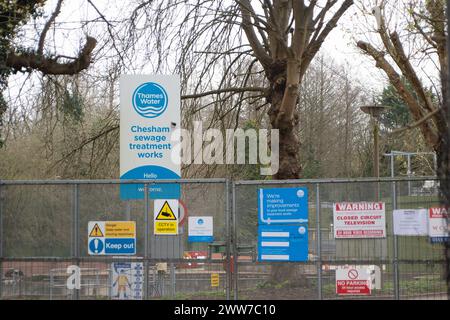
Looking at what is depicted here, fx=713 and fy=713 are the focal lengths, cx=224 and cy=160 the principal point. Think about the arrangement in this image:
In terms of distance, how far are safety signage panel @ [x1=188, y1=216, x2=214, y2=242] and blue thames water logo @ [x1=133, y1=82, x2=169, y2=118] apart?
2.66m

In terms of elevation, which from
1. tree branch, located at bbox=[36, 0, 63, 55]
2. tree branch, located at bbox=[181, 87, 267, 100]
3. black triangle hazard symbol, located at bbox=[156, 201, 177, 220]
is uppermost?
tree branch, located at bbox=[36, 0, 63, 55]

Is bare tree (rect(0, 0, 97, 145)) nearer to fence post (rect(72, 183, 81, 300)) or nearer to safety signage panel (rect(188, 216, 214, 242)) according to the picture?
fence post (rect(72, 183, 81, 300))

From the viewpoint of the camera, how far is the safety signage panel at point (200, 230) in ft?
40.4

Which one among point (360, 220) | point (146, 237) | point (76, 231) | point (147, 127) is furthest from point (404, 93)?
point (76, 231)

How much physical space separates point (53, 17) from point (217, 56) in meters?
3.89

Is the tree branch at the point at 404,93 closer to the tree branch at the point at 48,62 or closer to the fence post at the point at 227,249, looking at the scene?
the fence post at the point at 227,249

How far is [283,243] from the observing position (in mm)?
12125

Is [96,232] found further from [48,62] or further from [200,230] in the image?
[48,62]

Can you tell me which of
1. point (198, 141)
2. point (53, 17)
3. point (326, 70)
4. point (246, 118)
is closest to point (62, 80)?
point (53, 17)

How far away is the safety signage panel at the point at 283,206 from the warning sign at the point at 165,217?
4.83 feet

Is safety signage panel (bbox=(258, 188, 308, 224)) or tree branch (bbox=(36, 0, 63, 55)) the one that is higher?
tree branch (bbox=(36, 0, 63, 55))

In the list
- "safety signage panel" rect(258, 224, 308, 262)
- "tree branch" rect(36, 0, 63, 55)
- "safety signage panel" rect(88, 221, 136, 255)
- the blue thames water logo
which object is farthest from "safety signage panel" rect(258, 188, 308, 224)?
"tree branch" rect(36, 0, 63, 55)

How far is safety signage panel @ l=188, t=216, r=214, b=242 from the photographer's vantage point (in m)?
12.3

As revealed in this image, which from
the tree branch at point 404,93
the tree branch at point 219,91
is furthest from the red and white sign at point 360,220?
the tree branch at point 219,91
